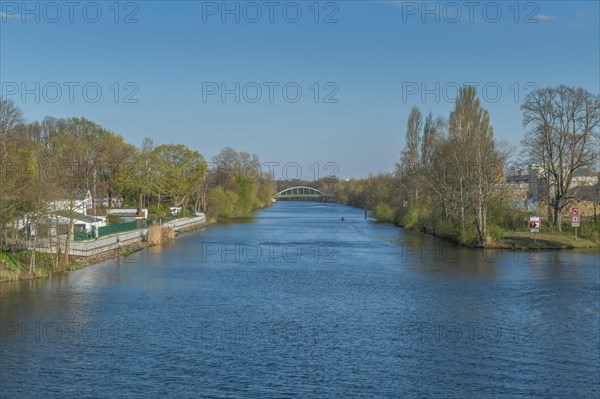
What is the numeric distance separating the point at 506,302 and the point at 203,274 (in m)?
15.2

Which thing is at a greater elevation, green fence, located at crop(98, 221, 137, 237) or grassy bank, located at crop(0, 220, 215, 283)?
green fence, located at crop(98, 221, 137, 237)

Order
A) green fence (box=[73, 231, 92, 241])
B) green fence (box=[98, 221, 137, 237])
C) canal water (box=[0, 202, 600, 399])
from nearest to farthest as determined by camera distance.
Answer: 1. canal water (box=[0, 202, 600, 399])
2. green fence (box=[73, 231, 92, 241])
3. green fence (box=[98, 221, 137, 237])

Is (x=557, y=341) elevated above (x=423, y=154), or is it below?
below

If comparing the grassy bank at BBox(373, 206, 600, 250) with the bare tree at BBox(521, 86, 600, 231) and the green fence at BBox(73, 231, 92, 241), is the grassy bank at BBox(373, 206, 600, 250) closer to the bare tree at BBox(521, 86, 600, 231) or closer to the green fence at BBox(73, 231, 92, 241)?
the bare tree at BBox(521, 86, 600, 231)

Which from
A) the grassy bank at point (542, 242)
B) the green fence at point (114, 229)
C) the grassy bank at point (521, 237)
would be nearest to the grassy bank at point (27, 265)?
the green fence at point (114, 229)

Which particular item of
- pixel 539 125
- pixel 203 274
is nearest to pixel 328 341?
pixel 203 274

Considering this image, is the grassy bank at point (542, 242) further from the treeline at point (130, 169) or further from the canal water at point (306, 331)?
the treeline at point (130, 169)

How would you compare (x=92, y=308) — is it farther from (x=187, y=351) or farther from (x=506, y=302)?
(x=506, y=302)

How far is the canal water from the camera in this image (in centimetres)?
1423

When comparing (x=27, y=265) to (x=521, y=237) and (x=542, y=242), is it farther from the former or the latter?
(x=542, y=242)

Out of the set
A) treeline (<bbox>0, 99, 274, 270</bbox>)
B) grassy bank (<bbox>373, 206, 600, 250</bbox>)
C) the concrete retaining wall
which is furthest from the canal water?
treeline (<bbox>0, 99, 274, 270</bbox>)

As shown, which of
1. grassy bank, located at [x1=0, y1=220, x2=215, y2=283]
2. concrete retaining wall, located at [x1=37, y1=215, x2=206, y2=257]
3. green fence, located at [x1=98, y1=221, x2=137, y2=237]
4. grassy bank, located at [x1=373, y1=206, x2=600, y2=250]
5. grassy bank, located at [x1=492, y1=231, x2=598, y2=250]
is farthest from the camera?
green fence, located at [x1=98, y1=221, x2=137, y2=237]

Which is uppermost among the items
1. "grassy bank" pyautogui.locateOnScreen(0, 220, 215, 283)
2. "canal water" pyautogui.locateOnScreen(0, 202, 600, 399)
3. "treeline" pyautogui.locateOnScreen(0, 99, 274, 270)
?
"treeline" pyautogui.locateOnScreen(0, 99, 274, 270)

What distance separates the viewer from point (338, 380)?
14562 mm
